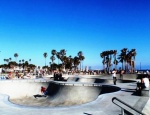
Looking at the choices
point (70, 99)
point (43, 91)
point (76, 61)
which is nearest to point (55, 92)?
point (43, 91)

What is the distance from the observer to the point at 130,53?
7956 cm

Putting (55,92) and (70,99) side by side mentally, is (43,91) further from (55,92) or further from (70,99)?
(70,99)

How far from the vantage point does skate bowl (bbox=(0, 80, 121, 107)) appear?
23.1 m

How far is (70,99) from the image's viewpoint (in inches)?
944

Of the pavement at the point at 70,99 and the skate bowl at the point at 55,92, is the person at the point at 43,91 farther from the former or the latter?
the pavement at the point at 70,99

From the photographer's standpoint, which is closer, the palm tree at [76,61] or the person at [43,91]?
the person at [43,91]

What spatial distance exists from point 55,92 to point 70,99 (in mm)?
3691

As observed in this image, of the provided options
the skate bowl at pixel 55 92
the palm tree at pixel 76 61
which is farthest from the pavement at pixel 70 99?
the palm tree at pixel 76 61

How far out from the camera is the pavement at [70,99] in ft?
34.1

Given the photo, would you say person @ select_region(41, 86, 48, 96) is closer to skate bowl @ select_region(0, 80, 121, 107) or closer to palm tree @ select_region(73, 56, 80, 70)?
skate bowl @ select_region(0, 80, 121, 107)

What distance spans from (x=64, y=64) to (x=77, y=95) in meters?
70.5

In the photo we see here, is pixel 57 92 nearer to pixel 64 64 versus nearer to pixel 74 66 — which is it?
pixel 64 64

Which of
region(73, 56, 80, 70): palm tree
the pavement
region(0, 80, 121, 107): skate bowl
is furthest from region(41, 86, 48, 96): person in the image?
region(73, 56, 80, 70): palm tree

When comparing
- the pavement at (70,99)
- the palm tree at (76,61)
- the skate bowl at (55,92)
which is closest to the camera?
the pavement at (70,99)
